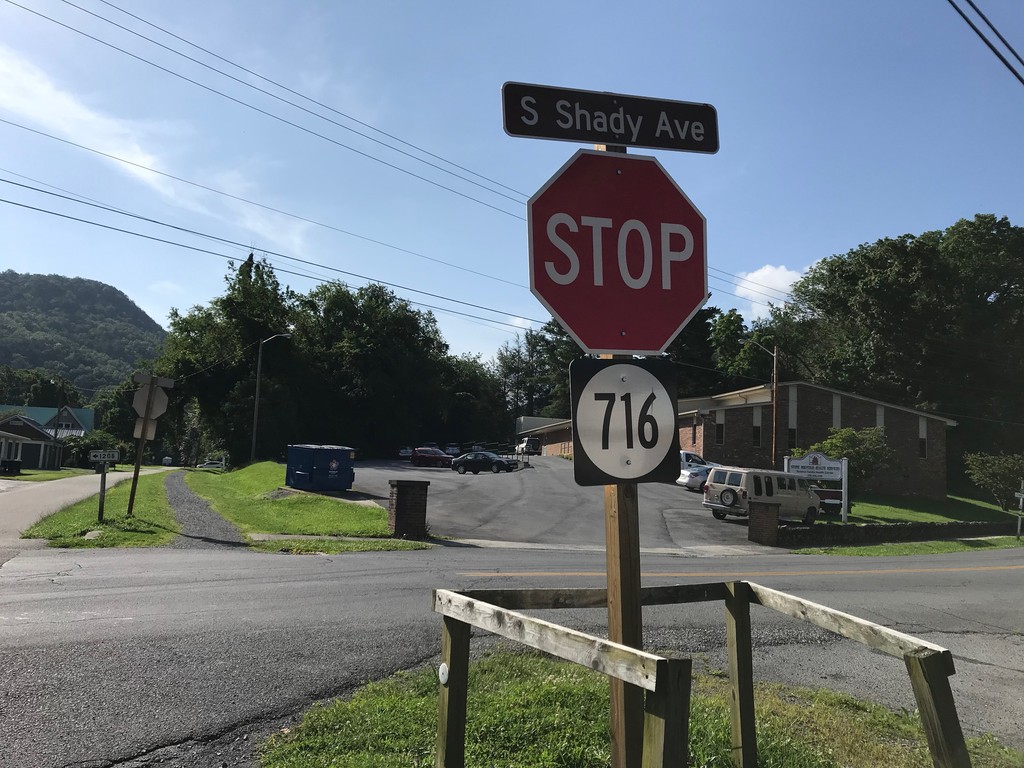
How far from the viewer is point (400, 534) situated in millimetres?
18109

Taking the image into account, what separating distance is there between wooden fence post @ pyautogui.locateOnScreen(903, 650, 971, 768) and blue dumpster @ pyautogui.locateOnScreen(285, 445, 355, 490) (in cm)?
2538

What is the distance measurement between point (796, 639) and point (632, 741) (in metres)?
6.19

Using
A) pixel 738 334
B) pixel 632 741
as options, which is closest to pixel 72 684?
pixel 632 741

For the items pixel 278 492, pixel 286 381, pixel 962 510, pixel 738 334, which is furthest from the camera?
pixel 738 334

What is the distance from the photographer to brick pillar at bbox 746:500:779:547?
22734 mm

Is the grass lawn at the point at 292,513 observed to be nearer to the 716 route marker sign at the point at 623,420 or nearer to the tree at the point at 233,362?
the 716 route marker sign at the point at 623,420

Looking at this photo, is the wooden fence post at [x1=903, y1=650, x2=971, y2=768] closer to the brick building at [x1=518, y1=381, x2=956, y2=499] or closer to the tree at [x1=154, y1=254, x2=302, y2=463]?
the brick building at [x1=518, y1=381, x2=956, y2=499]

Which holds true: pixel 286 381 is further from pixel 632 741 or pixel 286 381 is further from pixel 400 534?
pixel 632 741

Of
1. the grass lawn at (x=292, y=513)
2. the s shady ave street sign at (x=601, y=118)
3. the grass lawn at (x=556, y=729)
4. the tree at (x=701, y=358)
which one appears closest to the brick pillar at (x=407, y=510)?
the grass lawn at (x=292, y=513)

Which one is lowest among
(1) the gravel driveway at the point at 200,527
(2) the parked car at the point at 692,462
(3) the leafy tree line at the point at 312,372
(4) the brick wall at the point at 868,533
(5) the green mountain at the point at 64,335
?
(4) the brick wall at the point at 868,533

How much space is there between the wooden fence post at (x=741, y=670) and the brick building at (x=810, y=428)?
40109 mm

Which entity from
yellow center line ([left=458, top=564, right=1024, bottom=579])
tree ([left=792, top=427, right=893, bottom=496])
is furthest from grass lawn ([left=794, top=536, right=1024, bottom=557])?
tree ([left=792, top=427, right=893, bottom=496])

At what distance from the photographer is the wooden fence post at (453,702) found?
10.0 feet

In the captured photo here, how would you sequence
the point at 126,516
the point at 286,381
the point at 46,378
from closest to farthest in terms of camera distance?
the point at 126,516 < the point at 286,381 < the point at 46,378
